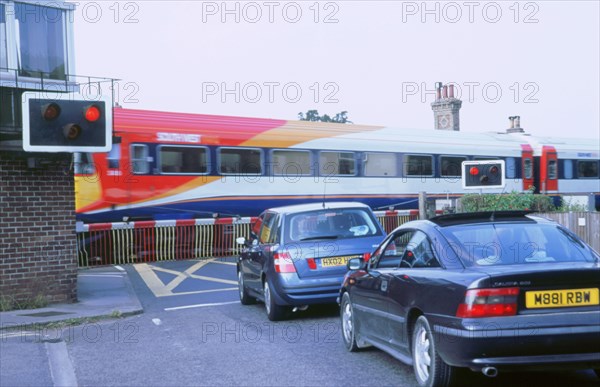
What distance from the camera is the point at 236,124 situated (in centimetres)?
2136

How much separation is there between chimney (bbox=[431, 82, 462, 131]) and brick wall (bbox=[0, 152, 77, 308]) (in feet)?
106

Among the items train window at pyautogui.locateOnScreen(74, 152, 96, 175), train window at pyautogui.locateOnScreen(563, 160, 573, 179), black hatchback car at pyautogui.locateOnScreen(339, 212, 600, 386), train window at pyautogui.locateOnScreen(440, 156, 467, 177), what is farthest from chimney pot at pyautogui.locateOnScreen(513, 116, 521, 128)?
black hatchback car at pyautogui.locateOnScreen(339, 212, 600, 386)

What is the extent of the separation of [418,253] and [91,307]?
6905 millimetres

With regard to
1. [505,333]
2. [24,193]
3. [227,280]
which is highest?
[24,193]

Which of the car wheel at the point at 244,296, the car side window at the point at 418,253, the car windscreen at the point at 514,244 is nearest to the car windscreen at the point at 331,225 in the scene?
the car wheel at the point at 244,296

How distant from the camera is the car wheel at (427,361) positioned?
5.77 metres

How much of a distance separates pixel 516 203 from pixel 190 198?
8641mm

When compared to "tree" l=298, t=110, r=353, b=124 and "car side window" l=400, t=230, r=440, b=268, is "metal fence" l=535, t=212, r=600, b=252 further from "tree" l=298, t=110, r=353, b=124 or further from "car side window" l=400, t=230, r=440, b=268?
"tree" l=298, t=110, r=353, b=124

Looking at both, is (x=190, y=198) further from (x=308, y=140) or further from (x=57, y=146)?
(x=57, y=146)

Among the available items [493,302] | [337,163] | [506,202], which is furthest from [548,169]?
[493,302]

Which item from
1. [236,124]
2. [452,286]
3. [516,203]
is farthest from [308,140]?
[452,286]

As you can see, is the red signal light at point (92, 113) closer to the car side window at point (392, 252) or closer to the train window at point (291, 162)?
the car side window at point (392, 252)

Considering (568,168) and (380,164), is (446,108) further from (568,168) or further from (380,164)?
(380,164)

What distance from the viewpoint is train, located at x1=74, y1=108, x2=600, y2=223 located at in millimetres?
18938
